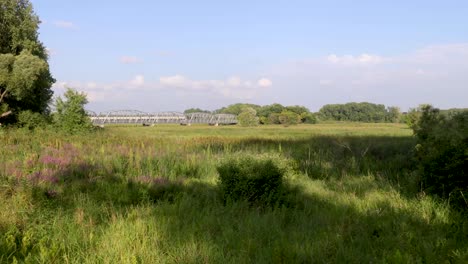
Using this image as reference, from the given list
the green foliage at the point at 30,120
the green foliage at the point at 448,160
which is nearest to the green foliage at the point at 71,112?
the green foliage at the point at 30,120

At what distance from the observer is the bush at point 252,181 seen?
8243 millimetres

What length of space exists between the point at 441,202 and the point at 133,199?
20.7 feet

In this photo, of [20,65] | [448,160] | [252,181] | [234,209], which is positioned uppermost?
[20,65]

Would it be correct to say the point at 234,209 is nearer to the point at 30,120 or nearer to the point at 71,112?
the point at 71,112

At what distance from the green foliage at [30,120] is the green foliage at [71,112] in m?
1.53

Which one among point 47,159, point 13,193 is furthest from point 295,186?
point 47,159

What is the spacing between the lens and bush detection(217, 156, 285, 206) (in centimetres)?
824

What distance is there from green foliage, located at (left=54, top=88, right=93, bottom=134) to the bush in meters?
21.4

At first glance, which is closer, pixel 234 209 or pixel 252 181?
pixel 234 209

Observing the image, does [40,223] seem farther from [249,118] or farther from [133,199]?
[249,118]

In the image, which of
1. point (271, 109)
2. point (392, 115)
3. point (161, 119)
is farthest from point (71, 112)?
point (392, 115)

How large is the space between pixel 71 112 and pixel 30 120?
385 centimetres

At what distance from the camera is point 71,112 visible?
27.9 m

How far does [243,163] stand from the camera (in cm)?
882
